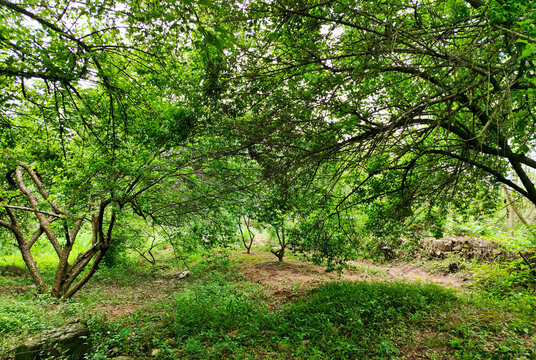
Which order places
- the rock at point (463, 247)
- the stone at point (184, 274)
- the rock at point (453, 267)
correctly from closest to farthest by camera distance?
the rock at point (463, 247) → the rock at point (453, 267) → the stone at point (184, 274)

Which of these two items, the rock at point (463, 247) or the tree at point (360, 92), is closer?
the tree at point (360, 92)

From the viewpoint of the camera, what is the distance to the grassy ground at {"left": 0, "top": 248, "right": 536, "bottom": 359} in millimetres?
4246

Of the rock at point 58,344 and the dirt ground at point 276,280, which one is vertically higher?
the rock at point 58,344

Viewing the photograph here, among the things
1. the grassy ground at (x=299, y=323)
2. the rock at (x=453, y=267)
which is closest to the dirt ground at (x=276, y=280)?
the grassy ground at (x=299, y=323)

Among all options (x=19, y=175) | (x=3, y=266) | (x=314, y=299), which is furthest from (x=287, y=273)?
(x=3, y=266)

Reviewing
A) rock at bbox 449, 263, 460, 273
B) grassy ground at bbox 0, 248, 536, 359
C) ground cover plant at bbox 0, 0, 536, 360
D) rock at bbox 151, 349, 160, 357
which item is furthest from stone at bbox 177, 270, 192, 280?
rock at bbox 449, 263, 460, 273

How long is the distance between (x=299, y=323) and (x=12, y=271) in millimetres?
12486

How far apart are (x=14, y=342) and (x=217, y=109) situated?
4.92 m

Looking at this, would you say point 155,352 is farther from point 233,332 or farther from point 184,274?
point 184,274

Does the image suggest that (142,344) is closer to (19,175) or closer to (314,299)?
(314,299)

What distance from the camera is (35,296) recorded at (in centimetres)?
768

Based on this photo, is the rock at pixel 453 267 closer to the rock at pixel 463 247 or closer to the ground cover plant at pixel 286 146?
the rock at pixel 463 247

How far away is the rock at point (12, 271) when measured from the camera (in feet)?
34.2

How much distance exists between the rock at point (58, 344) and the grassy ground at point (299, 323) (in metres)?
0.20
